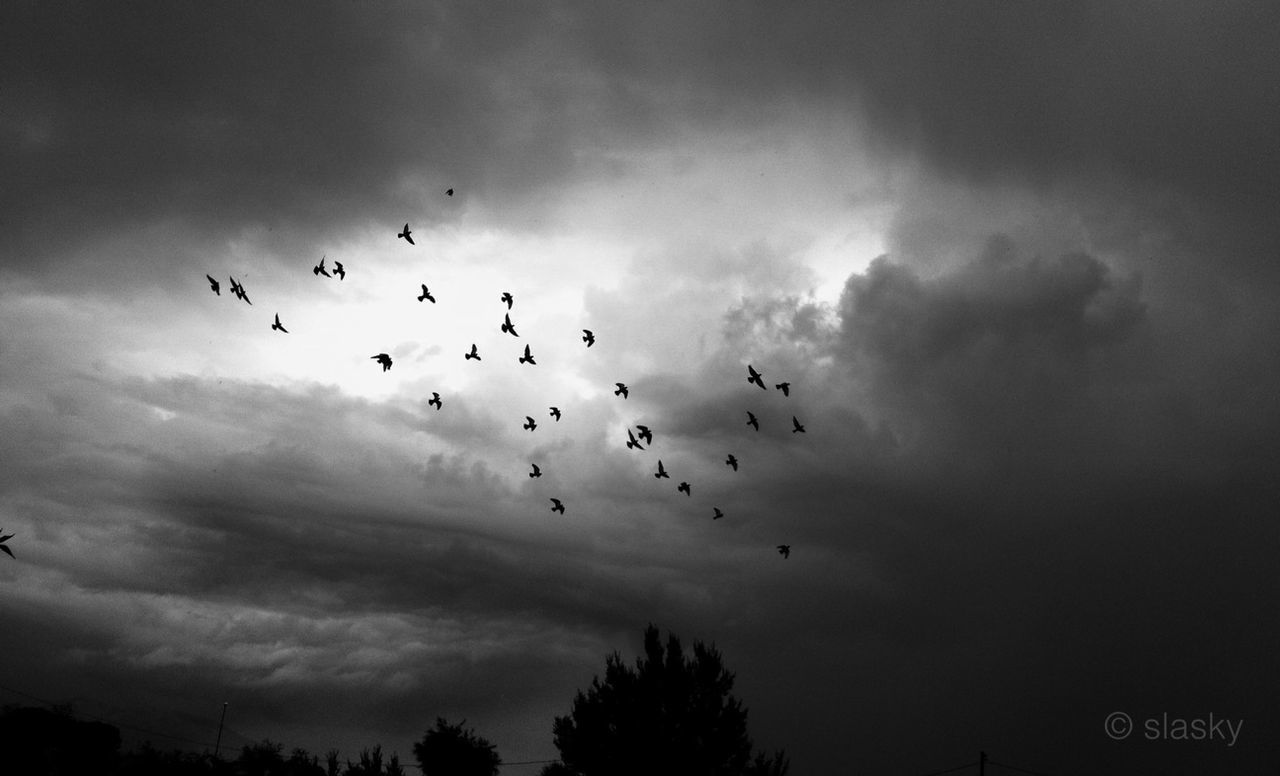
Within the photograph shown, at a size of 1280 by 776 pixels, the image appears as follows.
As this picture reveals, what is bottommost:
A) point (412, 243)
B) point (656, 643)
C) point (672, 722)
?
point (672, 722)

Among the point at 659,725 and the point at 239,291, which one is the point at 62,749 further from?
the point at 659,725

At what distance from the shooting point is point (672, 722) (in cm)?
6631

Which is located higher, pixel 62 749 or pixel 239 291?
pixel 239 291

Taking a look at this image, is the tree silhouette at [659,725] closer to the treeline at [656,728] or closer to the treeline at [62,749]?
the treeline at [656,728]

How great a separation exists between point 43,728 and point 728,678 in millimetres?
41942

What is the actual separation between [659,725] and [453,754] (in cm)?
3593

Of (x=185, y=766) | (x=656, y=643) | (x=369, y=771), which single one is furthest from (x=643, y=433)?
(x=369, y=771)

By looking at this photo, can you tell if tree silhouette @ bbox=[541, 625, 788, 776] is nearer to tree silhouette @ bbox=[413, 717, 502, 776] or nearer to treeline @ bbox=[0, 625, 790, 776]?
treeline @ bbox=[0, 625, 790, 776]

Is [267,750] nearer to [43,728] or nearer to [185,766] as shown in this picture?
[185,766]

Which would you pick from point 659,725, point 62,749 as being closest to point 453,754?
point 659,725

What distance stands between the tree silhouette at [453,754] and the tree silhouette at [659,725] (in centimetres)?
2934

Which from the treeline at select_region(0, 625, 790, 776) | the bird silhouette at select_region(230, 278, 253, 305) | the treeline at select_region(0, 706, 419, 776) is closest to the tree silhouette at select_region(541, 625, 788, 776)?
the treeline at select_region(0, 625, 790, 776)

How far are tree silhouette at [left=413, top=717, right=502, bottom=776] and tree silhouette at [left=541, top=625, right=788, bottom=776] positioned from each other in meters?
29.3

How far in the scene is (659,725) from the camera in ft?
216
